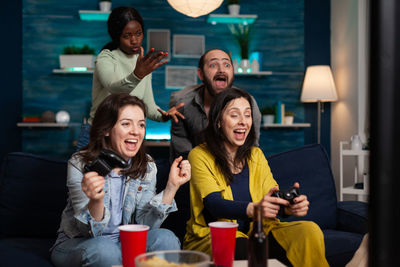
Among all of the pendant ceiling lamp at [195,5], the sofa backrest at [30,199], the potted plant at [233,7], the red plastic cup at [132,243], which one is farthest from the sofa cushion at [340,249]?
the potted plant at [233,7]

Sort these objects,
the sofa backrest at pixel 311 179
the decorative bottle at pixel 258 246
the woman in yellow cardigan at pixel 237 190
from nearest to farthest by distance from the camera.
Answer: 1. the decorative bottle at pixel 258 246
2. the woman in yellow cardigan at pixel 237 190
3. the sofa backrest at pixel 311 179

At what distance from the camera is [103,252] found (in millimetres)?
1383

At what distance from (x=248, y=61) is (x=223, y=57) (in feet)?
7.20

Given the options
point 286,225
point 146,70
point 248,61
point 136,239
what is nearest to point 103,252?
point 136,239

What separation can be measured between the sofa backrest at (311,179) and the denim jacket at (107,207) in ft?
2.38

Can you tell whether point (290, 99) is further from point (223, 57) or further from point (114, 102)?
point (114, 102)

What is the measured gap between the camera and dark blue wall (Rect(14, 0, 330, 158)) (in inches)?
178

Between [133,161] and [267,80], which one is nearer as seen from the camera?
[133,161]

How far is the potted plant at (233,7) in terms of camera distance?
14.8 ft

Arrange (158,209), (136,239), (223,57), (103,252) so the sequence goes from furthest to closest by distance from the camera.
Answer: (223,57), (158,209), (103,252), (136,239)

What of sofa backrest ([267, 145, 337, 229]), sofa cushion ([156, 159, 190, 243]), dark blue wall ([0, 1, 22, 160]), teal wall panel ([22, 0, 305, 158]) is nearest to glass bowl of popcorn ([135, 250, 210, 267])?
sofa cushion ([156, 159, 190, 243])

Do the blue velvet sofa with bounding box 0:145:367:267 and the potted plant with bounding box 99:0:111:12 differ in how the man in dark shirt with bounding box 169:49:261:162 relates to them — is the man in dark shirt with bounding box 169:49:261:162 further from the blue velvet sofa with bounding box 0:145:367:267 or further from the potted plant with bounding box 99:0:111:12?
the potted plant with bounding box 99:0:111:12

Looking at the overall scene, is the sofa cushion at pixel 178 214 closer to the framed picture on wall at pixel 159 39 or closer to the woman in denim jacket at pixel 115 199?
the woman in denim jacket at pixel 115 199

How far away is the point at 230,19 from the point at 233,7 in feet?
0.44
